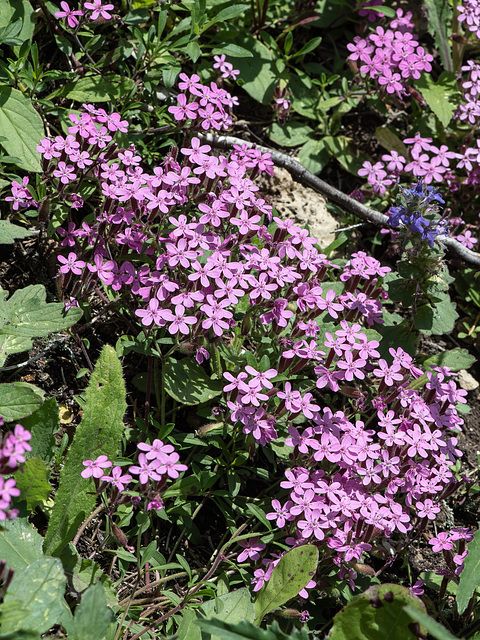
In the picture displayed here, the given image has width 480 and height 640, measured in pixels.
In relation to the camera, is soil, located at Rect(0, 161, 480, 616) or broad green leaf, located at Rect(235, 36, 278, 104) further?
broad green leaf, located at Rect(235, 36, 278, 104)

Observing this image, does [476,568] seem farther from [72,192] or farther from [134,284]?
[72,192]

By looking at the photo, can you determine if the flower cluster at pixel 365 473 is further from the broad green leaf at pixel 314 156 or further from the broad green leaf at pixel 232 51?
the broad green leaf at pixel 232 51

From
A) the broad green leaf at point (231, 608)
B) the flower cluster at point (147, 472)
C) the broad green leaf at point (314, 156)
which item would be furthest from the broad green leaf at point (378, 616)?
the broad green leaf at point (314, 156)

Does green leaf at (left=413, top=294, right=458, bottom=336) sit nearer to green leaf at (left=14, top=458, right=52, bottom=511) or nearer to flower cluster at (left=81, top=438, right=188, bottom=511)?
flower cluster at (left=81, top=438, right=188, bottom=511)

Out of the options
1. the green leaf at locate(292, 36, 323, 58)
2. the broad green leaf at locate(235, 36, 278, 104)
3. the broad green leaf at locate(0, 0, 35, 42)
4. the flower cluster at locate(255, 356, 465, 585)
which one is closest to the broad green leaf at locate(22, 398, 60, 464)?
the flower cluster at locate(255, 356, 465, 585)

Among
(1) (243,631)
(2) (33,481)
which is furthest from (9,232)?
(1) (243,631)
